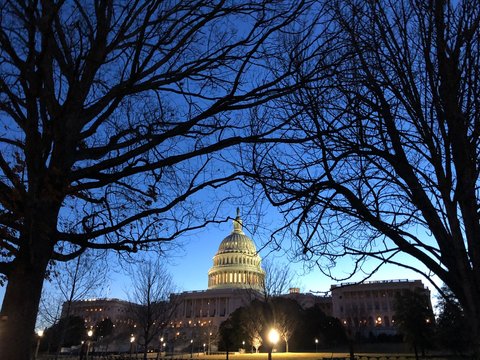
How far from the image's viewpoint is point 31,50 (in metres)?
4.09

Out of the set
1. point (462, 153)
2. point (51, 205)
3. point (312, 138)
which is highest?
point (312, 138)

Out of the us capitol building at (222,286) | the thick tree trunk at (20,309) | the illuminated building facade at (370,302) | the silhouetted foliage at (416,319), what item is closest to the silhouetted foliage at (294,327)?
the silhouetted foliage at (416,319)

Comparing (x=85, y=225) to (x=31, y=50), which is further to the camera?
(x=85, y=225)

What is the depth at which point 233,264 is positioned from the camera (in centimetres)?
11312

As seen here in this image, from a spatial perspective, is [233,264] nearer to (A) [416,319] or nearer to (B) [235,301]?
(B) [235,301]

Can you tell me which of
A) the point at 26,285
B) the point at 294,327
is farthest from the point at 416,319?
the point at 26,285

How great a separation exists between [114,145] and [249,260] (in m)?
112

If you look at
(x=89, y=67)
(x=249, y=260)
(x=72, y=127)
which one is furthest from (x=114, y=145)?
(x=249, y=260)

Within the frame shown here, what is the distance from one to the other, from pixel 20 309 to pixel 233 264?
111 meters

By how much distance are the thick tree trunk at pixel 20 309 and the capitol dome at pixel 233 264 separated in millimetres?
106110

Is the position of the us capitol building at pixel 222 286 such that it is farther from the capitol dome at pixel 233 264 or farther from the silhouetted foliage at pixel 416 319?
the silhouetted foliage at pixel 416 319

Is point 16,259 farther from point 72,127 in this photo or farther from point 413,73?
point 413,73

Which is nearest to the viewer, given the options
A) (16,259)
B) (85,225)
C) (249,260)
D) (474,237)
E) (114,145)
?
(474,237)

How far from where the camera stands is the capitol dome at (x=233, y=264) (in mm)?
111875
